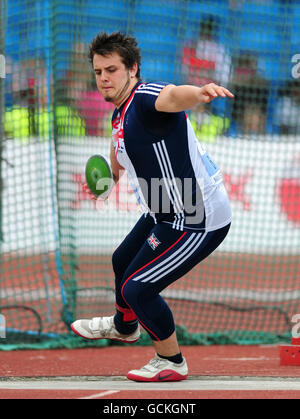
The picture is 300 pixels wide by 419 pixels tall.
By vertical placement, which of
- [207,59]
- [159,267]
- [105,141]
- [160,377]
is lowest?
[160,377]

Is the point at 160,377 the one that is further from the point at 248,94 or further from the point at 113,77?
the point at 248,94

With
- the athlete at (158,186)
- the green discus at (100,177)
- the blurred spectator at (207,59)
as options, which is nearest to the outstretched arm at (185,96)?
the athlete at (158,186)

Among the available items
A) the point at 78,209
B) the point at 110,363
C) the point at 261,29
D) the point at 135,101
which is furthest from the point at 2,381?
the point at 261,29

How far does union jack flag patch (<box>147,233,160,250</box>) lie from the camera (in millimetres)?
4102

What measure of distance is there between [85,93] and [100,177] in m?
2.28

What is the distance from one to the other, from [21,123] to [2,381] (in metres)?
3.00

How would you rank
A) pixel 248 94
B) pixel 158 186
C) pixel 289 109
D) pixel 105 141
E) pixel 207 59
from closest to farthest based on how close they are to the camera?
pixel 158 186
pixel 105 141
pixel 207 59
pixel 248 94
pixel 289 109

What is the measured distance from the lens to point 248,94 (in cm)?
779

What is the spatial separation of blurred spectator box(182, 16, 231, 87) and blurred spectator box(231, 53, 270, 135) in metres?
0.15

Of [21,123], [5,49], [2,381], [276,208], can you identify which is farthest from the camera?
[276,208]

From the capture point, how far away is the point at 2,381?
4.36 metres

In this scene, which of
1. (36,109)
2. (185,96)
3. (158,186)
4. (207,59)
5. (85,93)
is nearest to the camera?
(185,96)

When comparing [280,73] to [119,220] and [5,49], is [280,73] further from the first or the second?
[5,49]

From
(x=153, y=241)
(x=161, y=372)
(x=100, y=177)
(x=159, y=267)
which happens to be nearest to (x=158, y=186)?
(x=153, y=241)
